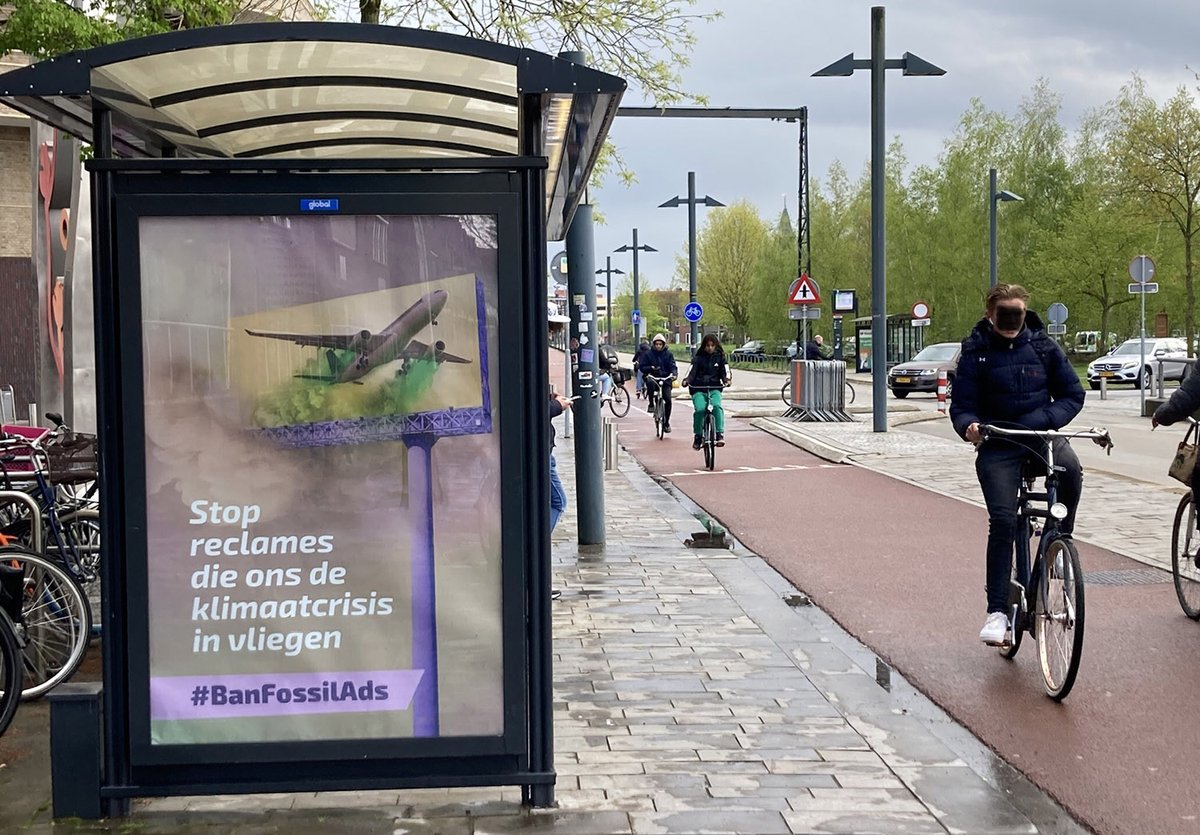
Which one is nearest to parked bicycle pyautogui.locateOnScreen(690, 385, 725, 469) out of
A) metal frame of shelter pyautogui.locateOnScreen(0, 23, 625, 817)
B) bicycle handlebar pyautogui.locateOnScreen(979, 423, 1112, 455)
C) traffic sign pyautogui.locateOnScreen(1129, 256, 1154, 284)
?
bicycle handlebar pyautogui.locateOnScreen(979, 423, 1112, 455)

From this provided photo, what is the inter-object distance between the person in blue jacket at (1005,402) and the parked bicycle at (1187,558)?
151 centimetres

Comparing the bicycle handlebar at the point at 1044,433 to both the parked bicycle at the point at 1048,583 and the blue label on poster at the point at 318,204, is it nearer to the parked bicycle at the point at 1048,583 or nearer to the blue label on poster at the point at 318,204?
the parked bicycle at the point at 1048,583

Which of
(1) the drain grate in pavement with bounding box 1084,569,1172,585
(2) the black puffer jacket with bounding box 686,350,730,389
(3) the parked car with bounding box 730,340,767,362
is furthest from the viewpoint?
(3) the parked car with bounding box 730,340,767,362

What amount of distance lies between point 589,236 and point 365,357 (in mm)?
6250

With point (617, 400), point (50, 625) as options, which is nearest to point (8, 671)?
point (50, 625)

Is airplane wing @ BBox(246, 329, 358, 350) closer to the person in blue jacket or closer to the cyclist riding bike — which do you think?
the person in blue jacket

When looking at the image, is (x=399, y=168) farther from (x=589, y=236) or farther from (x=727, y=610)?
Result: (x=589, y=236)

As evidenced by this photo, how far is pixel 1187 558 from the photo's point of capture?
7.35 m

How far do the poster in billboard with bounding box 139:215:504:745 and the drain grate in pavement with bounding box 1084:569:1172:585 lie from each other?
5.59 m

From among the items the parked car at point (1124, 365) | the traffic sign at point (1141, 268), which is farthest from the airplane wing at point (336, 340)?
the parked car at point (1124, 365)

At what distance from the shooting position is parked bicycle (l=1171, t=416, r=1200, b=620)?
23.7 ft

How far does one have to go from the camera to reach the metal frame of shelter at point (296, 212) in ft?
13.5

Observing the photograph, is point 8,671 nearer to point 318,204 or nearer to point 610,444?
point 318,204

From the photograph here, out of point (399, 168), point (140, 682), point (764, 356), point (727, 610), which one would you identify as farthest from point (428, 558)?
point (764, 356)
